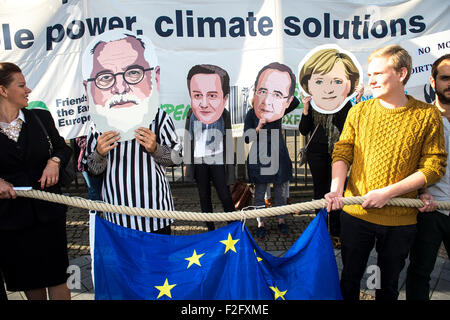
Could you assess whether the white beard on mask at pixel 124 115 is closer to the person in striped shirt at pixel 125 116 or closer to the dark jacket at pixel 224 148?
the person in striped shirt at pixel 125 116

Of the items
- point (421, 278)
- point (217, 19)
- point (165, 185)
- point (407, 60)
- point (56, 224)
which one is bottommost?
point (421, 278)

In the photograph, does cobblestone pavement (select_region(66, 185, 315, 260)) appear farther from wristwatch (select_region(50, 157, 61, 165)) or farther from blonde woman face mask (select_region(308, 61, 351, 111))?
wristwatch (select_region(50, 157, 61, 165))

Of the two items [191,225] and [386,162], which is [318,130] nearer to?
[386,162]

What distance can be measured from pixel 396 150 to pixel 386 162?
8 cm

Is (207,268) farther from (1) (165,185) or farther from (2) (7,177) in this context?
(2) (7,177)

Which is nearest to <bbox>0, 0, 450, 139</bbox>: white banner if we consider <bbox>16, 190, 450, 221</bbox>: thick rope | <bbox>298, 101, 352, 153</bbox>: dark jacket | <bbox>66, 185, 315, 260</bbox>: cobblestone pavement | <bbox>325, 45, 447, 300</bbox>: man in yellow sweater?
<bbox>298, 101, 352, 153</bbox>: dark jacket

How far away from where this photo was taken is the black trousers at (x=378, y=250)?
1947 mm

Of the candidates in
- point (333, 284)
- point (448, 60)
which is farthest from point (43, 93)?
point (448, 60)

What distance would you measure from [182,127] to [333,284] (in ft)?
8.95

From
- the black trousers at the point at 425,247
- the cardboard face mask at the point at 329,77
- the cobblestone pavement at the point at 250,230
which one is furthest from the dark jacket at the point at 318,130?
the black trousers at the point at 425,247

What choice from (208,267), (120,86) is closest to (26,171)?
(120,86)

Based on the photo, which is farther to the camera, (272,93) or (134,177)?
(272,93)

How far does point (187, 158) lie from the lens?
371 cm

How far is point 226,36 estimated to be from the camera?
13.1ft
